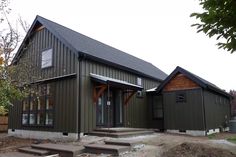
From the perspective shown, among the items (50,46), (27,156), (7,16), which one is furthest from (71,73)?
(27,156)

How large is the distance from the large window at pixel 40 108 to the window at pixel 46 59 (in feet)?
3.83

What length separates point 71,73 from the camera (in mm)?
13266

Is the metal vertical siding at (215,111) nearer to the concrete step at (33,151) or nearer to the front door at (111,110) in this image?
the front door at (111,110)

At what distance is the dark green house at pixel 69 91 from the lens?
1302cm

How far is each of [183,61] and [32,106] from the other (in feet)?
125

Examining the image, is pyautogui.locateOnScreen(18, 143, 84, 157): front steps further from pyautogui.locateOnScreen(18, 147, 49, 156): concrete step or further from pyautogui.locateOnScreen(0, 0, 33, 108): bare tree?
pyautogui.locateOnScreen(0, 0, 33, 108): bare tree

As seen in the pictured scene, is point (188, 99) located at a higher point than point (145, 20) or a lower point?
lower

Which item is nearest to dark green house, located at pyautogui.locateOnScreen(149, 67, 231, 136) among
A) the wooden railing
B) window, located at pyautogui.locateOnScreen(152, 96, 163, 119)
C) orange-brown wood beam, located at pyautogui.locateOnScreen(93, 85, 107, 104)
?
window, located at pyautogui.locateOnScreen(152, 96, 163, 119)

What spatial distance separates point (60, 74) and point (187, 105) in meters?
7.56

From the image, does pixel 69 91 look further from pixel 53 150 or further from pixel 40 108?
pixel 53 150

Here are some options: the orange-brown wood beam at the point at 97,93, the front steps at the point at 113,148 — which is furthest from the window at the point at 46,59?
the front steps at the point at 113,148

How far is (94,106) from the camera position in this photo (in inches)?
532

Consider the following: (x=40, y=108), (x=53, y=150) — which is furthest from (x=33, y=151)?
(x=40, y=108)

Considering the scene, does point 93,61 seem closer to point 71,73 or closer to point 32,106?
point 71,73
